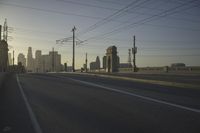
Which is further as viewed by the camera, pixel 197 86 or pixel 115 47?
pixel 115 47

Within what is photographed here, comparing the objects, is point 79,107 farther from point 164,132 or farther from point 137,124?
point 164,132

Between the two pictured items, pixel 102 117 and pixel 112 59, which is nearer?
pixel 102 117

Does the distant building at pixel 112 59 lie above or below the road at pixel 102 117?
above

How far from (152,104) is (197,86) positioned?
734 centimetres

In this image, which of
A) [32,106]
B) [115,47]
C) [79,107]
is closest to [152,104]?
[79,107]

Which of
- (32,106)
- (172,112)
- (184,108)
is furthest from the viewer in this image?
(32,106)

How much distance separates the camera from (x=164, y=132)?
22.3ft

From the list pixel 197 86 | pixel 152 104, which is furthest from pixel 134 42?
pixel 152 104

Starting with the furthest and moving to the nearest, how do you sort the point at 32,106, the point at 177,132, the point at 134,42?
the point at 134,42 < the point at 32,106 < the point at 177,132

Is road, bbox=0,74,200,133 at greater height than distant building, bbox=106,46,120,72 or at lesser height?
lesser

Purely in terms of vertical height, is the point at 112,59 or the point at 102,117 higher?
the point at 112,59

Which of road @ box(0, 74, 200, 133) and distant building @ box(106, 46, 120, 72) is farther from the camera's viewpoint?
distant building @ box(106, 46, 120, 72)

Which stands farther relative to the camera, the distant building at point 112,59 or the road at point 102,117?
the distant building at point 112,59

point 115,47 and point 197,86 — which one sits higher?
point 115,47
